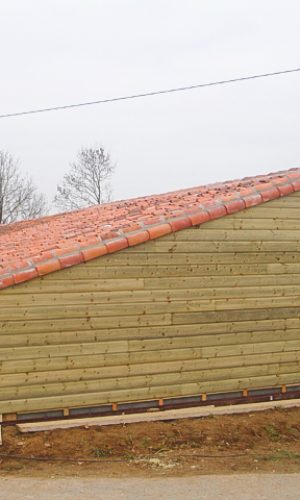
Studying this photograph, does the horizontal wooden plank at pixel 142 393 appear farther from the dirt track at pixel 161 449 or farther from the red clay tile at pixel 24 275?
the red clay tile at pixel 24 275

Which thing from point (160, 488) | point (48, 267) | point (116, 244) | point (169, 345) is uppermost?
point (116, 244)

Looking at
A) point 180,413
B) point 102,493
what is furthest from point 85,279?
point 102,493

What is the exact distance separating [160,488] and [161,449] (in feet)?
4.23

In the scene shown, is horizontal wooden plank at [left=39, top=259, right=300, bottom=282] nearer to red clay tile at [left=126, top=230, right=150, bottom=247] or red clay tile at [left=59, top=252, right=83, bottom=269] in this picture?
red clay tile at [left=59, top=252, right=83, bottom=269]

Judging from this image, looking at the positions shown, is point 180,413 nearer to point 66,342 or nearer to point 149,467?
point 149,467

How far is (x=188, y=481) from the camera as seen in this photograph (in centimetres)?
689

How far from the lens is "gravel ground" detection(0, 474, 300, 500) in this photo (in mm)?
6398

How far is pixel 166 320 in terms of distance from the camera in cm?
886

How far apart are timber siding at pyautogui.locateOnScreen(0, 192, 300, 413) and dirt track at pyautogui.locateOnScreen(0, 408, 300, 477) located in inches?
21.5

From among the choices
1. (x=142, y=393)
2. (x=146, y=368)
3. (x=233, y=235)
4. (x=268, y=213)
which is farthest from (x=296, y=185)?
(x=142, y=393)

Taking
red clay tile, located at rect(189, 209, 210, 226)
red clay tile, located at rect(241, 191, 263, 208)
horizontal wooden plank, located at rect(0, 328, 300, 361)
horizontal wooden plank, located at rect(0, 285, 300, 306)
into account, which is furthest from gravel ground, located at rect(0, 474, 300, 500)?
red clay tile, located at rect(241, 191, 263, 208)

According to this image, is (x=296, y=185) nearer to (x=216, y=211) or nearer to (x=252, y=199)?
(x=252, y=199)

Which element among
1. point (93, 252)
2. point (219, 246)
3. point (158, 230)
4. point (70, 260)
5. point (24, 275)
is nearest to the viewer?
point (24, 275)

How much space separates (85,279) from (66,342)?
0.93m
